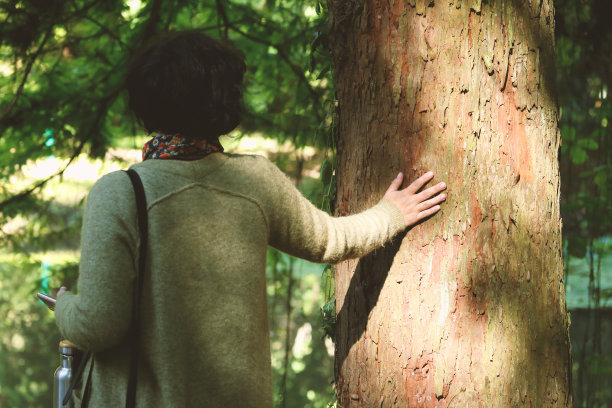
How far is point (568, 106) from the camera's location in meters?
3.99

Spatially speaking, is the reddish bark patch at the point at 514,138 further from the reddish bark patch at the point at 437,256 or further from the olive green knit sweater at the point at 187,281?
the olive green knit sweater at the point at 187,281

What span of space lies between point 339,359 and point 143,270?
2.72 ft

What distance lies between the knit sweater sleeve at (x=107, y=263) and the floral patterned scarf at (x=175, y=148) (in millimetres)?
108

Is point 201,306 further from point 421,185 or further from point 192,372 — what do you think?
point 421,185

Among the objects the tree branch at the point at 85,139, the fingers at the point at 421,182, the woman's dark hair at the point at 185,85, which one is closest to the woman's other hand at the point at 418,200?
the fingers at the point at 421,182

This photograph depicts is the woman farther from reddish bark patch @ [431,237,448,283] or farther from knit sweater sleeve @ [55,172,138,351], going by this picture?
reddish bark patch @ [431,237,448,283]

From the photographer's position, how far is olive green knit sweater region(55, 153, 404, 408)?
1262 millimetres

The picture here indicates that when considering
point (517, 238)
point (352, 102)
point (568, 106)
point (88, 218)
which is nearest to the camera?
point (88, 218)

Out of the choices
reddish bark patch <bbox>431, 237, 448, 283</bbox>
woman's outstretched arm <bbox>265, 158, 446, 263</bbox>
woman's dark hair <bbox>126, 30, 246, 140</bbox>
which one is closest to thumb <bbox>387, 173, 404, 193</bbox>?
woman's outstretched arm <bbox>265, 158, 446, 263</bbox>

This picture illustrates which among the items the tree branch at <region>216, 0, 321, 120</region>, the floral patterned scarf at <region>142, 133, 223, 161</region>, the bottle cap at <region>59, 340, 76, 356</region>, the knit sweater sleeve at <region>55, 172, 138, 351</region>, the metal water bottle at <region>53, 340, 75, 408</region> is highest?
the tree branch at <region>216, 0, 321, 120</region>

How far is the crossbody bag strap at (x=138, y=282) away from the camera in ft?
4.18

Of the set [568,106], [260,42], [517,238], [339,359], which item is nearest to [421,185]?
[517,238]

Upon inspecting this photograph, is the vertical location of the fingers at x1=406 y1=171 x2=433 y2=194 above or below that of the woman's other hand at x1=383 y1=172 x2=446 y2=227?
above

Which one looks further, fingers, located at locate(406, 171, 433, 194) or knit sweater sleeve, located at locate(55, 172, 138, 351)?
fingers, located at locate(406, 171, 433, 194)
